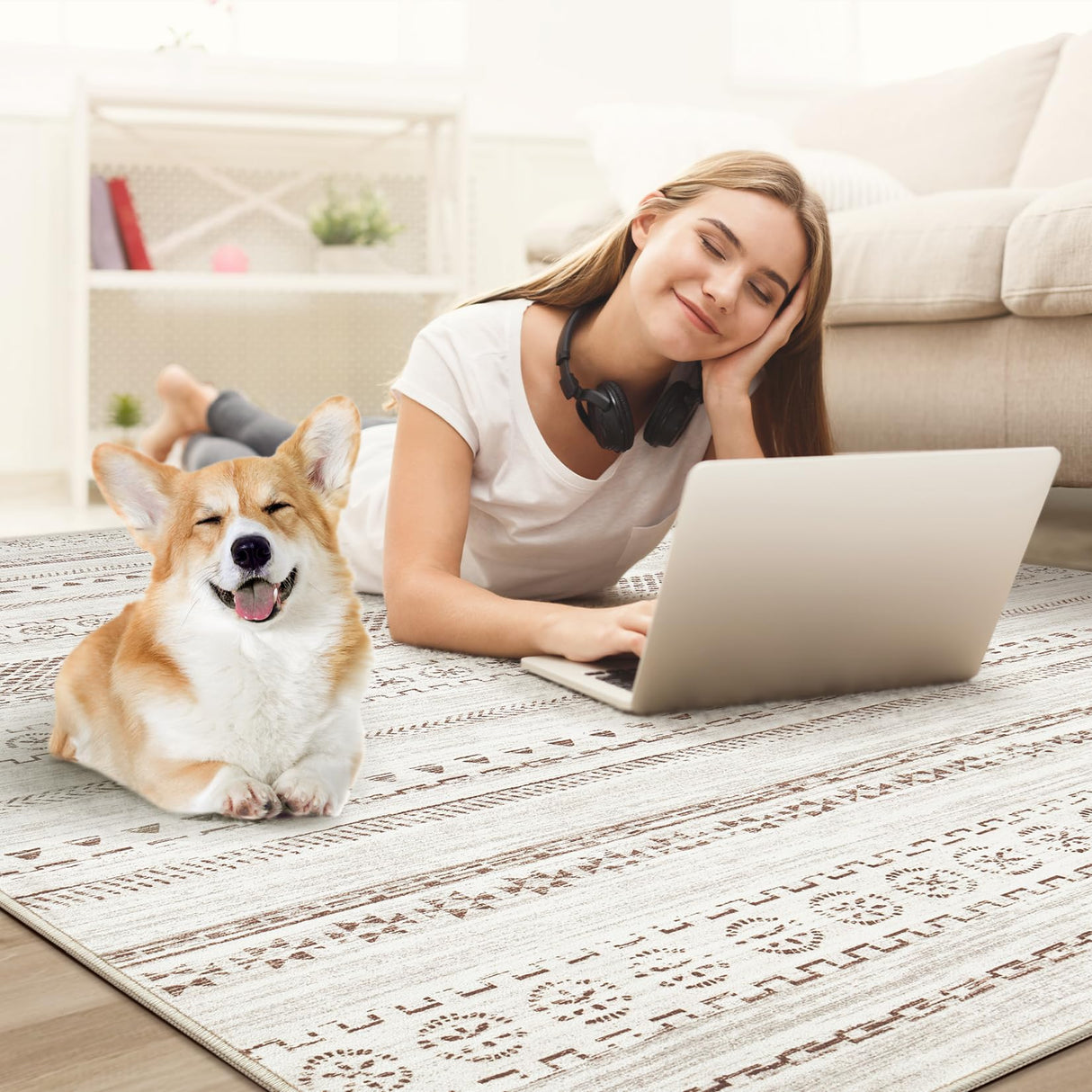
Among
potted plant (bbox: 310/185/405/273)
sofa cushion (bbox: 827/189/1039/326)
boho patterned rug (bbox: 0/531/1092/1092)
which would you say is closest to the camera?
boho patterned rug (bbox: 0/531/1092/1092)

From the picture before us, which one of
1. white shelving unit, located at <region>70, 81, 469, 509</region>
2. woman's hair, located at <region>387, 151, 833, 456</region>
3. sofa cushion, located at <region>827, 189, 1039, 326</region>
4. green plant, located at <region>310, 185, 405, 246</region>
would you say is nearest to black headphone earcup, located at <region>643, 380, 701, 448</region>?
woman's hair, located at <region>387, 151, 833, 456</region>

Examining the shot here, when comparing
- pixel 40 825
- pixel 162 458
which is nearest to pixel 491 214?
pixel 162 458

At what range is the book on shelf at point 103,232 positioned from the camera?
2809 millimetres

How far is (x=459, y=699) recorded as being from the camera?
3.64ft

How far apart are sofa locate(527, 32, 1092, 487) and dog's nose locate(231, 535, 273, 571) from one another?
1.35 metres

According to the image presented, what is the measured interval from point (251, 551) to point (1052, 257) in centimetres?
138

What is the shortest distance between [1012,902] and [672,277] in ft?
2.32

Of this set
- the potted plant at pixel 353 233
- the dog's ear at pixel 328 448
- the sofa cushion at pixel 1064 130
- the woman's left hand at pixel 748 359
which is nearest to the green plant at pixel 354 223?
the potted plant at pixel 353 233

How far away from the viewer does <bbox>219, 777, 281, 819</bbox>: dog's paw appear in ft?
2.35

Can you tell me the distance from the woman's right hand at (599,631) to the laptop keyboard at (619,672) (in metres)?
0.01

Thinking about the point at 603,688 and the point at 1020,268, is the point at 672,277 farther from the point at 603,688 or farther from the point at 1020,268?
the point at 1020,268

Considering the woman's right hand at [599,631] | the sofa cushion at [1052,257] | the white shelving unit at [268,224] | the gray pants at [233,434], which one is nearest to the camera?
the woman's right hand at [599,631]

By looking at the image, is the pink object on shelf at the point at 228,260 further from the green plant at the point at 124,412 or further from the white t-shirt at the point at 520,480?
the white t-shirt at the point at 520,480

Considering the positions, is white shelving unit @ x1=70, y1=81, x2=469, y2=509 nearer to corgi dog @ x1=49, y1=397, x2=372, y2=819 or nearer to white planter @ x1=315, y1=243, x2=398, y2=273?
white planter @ x1=315, y1=243, x2=398, y2=273
